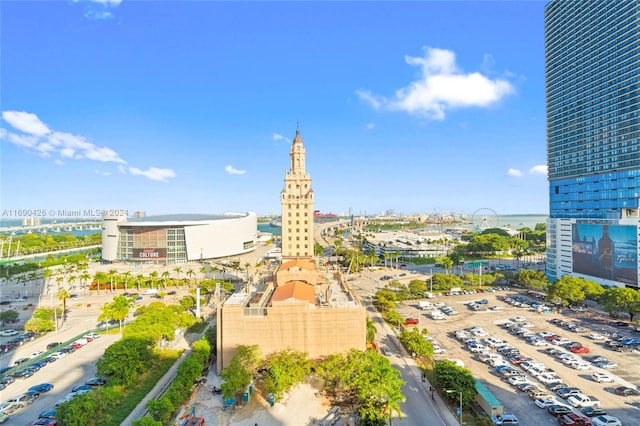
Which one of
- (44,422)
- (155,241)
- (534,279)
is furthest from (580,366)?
(155,241)

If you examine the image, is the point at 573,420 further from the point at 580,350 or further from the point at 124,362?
the point at 124,362

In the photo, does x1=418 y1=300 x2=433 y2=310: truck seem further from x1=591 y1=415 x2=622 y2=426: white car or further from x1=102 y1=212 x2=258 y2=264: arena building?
x1=102 y1=212 x2=258 y2=264: arena building

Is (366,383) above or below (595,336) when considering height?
above

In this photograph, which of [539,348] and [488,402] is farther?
[539,348]

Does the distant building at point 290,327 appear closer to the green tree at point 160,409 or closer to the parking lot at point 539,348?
the green tree at point 160,409

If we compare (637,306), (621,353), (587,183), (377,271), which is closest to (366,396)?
(621,353)

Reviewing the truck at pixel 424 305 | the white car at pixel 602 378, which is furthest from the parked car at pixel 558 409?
the truck at pixel 424 305
